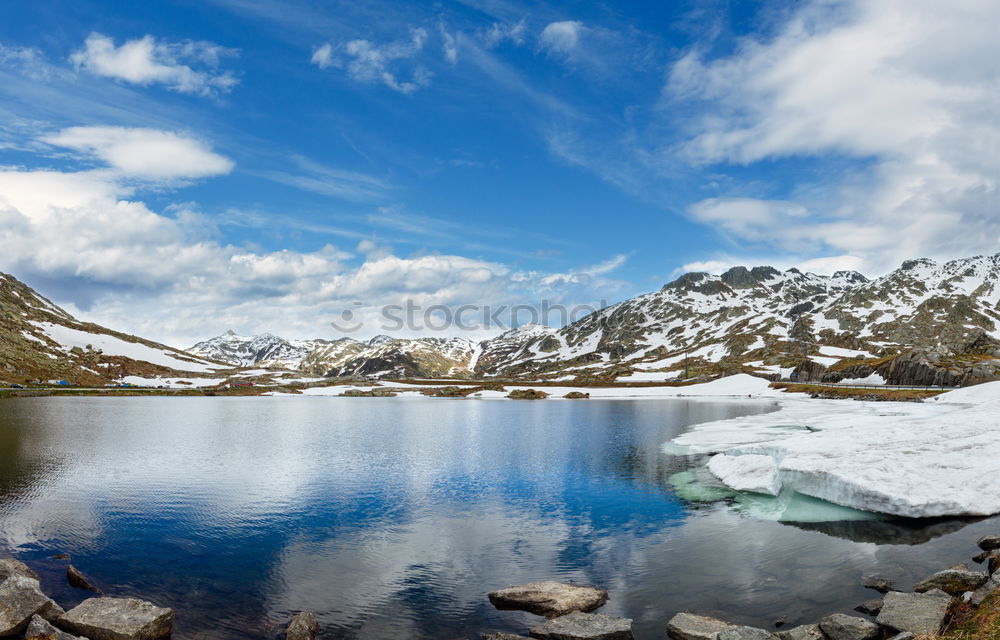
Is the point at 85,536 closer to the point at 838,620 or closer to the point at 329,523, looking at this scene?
the point at 329,523

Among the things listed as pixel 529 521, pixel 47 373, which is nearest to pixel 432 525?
pixel 529 521

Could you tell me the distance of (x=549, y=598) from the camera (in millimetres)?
18578

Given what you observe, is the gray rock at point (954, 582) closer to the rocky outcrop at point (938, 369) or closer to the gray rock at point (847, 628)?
the gray rock at point (847, 628)

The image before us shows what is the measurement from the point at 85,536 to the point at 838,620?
30.7 m

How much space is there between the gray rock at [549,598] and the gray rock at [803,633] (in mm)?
5784

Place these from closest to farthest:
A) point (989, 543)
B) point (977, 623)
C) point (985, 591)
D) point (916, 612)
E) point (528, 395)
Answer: point (977, 623) < point (916, 612) < point (985, 591) < point (989, 543) < point (528, 395)

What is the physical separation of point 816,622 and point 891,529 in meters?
12.7

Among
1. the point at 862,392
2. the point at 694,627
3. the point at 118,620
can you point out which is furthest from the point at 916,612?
the point at 862,392

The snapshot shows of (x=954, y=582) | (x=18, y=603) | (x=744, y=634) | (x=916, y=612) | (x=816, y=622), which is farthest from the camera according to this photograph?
(x=954, y=582)

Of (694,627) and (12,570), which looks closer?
(694,627)

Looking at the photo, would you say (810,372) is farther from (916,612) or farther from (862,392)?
(916,612)

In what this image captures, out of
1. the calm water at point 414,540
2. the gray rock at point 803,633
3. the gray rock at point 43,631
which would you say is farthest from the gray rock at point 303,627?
the gray rock at point 803,633

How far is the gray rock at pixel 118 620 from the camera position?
15.4 meters

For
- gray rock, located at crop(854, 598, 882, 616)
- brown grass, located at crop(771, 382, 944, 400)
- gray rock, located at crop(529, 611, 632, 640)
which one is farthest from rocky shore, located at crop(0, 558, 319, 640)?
brown grass, located at crop(771, 382, 944, 400)
